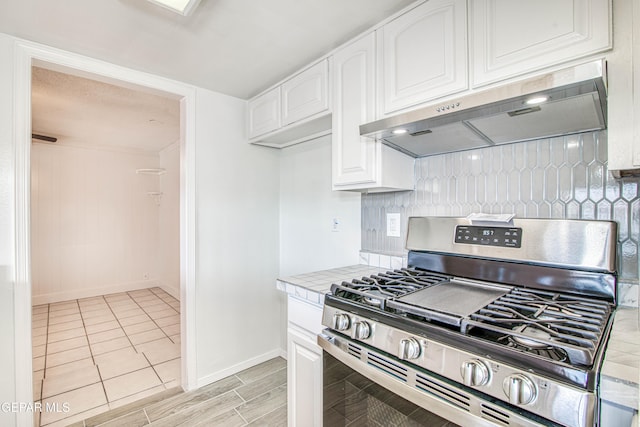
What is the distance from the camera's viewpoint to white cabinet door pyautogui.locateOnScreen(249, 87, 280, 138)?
217cm

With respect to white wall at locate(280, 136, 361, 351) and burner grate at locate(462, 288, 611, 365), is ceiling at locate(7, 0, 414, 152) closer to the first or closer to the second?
white wall at locate(280, 136, 361, 351)

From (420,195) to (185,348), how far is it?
197cm

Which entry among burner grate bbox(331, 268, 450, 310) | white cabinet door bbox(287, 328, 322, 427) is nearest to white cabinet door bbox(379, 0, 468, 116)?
burner grate bbox(331, 268, 450, 310)

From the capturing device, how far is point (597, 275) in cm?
106

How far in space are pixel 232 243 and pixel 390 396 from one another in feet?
5.90

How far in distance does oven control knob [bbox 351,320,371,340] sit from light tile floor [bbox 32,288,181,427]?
1.93 meters

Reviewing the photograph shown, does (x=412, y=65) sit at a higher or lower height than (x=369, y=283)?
higher

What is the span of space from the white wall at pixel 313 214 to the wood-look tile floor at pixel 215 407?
0.92 meters

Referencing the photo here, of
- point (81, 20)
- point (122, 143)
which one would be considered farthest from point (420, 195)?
point (122, 143)

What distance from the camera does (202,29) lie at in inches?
60.7

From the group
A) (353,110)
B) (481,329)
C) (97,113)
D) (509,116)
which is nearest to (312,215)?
(353,110)

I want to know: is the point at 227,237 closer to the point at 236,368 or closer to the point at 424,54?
the point at 236,368

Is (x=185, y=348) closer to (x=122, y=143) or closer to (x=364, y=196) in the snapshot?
(x=364, y=196)

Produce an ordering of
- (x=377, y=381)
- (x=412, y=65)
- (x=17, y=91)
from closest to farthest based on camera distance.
Result: (x=377, y=381) → (x=412, y=65) → (x=17, y=91)
